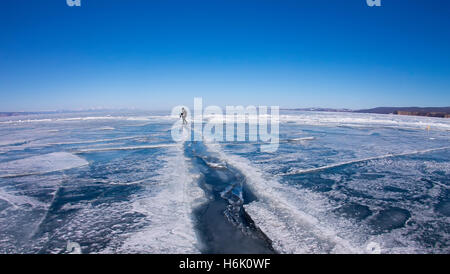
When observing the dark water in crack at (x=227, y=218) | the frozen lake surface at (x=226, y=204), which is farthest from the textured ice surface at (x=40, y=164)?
the dark water in crack at (x=227, y=218)

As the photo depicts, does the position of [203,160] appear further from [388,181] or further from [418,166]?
[418,166]

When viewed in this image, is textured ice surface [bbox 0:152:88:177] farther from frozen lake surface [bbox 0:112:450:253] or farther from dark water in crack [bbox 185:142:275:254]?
dark water in crack [bbox 185:142:275:254]

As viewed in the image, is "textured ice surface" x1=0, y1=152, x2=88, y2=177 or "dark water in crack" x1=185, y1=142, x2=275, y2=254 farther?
"textured ice surface" x1=0, y1=152, x2=88, y2=177

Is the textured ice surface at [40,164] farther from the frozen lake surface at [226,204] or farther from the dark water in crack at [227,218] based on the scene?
the dark water in crack at [227,218]

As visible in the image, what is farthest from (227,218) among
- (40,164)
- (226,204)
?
(40,164)

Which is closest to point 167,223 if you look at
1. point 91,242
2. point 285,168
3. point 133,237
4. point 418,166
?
point 133,237

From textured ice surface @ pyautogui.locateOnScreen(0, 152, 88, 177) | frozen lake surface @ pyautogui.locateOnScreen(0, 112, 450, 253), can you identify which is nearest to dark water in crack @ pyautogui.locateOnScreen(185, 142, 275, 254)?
frozen lake surface @ pyautogui.locateOnScreen(0, 112, 450, 253)
